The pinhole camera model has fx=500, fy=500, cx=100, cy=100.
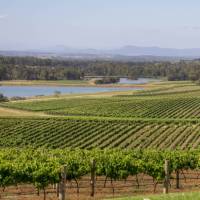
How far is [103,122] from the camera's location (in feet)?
249

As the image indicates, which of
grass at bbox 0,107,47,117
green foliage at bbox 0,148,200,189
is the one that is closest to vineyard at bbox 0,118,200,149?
grass at bbox 0,107,47,117

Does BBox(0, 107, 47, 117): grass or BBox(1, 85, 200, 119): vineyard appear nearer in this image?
BBox(1, 85, 200, 119): vineyard

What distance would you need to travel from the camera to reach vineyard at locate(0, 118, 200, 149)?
58.2 metres

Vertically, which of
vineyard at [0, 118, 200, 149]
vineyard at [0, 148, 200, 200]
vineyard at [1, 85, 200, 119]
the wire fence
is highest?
vineyard at [0, 148, 200, 200]

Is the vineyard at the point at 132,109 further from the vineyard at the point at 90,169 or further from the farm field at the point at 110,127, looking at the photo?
the vineyard at the point at 90,169

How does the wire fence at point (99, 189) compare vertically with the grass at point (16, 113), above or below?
above

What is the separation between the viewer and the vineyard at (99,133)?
58.2 metres

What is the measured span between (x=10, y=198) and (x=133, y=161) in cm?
691

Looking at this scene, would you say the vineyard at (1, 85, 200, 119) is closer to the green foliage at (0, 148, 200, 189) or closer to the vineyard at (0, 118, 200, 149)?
the vineyard at (0, 118, 200, 149)

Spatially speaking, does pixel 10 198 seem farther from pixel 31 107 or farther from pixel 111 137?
pixel 31 107

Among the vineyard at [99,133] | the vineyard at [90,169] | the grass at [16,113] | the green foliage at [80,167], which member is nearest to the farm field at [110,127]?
the vineyard at [99,133]

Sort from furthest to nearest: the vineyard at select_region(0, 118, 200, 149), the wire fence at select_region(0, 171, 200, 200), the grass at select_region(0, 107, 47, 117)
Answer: the grass at select_region(0, 107, 47, 117)
the vineyard at select_region(0, 118, 200, 149)
the wire fence at select_region(0, 171, 200, 200)

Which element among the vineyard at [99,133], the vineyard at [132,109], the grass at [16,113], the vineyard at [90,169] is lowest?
the grass at [16,113]

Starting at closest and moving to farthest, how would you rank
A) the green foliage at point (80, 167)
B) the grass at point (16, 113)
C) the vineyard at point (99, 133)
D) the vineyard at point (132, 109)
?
the green foliage at point (80, 167), the vineyard at point (99, 133), the vineyard at point (132, 109), the grass at point (16, 113)
